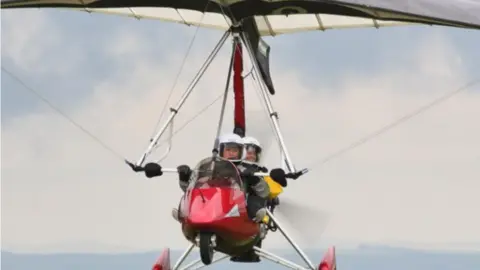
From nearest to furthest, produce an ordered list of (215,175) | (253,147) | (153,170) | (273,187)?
(215,175) < (153,170) < (253,147) < (273,187)

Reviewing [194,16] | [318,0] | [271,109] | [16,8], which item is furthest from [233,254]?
[194,16]

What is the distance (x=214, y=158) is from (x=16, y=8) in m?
3.65

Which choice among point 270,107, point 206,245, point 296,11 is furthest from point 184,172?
point 296,11

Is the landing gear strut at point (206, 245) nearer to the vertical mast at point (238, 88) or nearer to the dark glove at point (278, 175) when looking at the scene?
the dark glove at point (278, 175)

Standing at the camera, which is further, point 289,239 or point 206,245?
point 289,239

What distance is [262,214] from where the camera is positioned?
44.9 feet

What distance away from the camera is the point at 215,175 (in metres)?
13.2

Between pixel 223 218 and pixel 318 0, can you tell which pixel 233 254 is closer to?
pixel 223 218

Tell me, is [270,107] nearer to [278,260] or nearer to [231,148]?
[231,148]

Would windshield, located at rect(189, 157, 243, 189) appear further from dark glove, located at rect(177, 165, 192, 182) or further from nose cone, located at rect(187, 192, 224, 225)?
dark glove, located at rect(177, 165, 192, 182)

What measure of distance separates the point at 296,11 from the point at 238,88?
4.07ft

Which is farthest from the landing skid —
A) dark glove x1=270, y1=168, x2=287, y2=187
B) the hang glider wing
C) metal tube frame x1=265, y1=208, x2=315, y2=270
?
the hang glider wing

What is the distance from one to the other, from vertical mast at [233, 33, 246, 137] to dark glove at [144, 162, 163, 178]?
1.87m

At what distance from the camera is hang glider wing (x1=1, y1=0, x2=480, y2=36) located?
1348 centimetres
